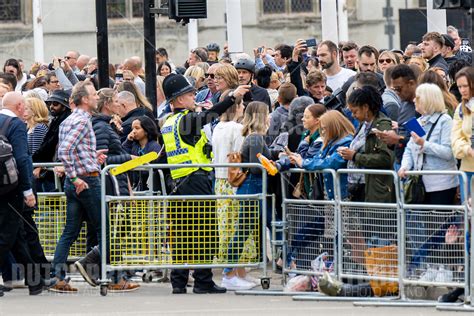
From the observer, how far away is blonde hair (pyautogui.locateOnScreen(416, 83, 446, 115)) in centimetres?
1246

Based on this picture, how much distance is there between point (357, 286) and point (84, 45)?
4059cm

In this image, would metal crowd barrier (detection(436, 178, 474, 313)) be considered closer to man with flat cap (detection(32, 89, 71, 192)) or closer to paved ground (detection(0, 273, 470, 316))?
paved ground (detection(0, 273, 470, 316))

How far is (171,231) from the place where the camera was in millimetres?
13695

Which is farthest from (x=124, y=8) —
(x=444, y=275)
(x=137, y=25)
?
(x=444, y=275)

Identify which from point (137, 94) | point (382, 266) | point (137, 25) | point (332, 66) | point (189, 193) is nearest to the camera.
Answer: point (382, 266)

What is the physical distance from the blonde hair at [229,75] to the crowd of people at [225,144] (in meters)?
0.01

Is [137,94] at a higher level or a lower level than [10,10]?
lower

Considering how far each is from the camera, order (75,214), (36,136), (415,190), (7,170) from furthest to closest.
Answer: (36,136), (75,214), (7,170), (415,190)

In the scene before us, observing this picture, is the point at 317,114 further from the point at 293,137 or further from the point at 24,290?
the point at 24,290

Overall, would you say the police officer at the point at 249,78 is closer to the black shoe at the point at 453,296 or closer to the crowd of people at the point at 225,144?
the crowd of people at the point at 225,144

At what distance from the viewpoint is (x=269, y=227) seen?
14234 millimetres

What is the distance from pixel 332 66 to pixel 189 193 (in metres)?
3.47

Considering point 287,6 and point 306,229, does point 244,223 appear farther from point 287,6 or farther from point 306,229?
point 287,6

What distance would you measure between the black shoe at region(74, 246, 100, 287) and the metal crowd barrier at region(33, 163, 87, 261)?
0.74m
